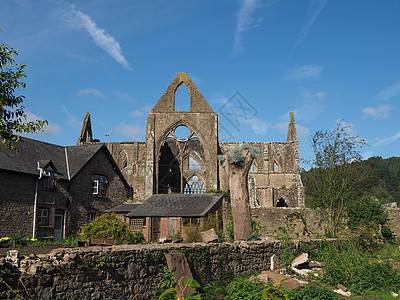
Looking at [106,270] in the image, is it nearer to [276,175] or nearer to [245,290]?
[245,290]

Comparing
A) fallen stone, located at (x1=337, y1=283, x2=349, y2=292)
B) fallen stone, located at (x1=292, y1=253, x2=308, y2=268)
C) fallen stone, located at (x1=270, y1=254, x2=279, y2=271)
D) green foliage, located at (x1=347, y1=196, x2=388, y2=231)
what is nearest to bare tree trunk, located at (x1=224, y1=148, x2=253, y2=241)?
fallen stone, located at (x1=270, y1=254, x2=279, y2=271)

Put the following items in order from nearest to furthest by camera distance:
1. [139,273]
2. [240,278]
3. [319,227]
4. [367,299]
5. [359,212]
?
[139,273], [367,299], [240,278], [359,212], [319,227]

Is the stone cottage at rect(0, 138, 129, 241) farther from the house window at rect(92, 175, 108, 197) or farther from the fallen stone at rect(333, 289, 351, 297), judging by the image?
the fallen stone at rect(333, 289, 351, 297)

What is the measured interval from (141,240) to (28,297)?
13756mm

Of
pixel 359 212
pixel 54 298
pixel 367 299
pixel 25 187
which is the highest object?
pixel 25 187

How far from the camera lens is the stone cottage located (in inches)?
828

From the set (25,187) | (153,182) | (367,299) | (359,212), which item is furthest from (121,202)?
(367,299)

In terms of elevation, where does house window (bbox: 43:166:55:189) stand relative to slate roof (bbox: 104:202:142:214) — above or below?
above

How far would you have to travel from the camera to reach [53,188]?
2362cm

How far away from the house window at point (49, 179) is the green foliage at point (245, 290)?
55.5 ft

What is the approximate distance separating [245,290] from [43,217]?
17433 millimetres

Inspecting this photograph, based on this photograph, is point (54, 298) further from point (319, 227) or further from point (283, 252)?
point (319, 227)

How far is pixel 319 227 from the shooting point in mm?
23141

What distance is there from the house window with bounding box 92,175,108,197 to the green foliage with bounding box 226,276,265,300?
742 inches
